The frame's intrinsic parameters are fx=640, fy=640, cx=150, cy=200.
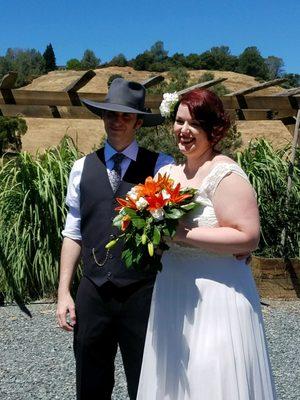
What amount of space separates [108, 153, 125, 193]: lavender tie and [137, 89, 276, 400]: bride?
1.35ft

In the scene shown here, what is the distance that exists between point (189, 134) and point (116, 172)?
0.54 meters

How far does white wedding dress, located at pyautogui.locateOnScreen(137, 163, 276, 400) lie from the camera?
7.45 ft

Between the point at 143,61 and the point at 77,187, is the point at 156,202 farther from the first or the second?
the point at 143,61

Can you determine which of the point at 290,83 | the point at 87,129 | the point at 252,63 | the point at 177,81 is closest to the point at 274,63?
the point at 252,63

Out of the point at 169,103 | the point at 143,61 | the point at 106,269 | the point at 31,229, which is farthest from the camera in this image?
the point at 143,61

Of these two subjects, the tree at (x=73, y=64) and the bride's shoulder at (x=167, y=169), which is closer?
the bride's shoulder at (x=167, y=169)

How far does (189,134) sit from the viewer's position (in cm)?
237

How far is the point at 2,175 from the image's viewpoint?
7.18 meters

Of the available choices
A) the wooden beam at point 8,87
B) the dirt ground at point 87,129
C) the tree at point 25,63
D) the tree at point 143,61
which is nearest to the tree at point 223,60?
the tree at point 143,61

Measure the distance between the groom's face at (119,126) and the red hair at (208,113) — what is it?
448 millimetres

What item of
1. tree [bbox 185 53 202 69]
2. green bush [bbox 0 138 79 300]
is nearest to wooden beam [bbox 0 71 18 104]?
green bush [bbox 0 138 79 300]

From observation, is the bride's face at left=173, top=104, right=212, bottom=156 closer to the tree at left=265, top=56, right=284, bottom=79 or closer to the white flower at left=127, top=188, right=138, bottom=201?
the white flower at left=127, top=188, right=138, bottom=201

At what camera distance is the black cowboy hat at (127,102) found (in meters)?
2.77

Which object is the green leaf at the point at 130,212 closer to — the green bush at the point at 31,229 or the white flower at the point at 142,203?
the white flower at the point at 142,203
